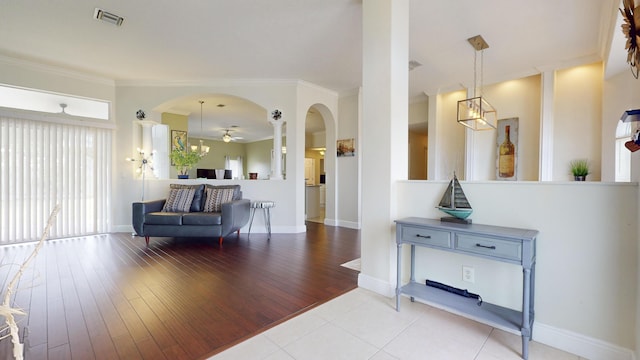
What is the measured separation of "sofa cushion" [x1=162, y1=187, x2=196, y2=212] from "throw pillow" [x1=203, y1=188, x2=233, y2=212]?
10.0 inches

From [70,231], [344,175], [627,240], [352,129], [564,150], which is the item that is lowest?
[70,231]

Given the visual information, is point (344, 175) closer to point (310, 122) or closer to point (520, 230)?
point (310, 122)

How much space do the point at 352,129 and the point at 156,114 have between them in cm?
383

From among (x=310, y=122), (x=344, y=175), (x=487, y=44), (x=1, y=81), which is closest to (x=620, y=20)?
(x=487, y=44)

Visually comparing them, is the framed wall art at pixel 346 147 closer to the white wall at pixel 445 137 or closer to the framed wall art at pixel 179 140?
the white wall at pixel 445 137

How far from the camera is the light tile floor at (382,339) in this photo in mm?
1614

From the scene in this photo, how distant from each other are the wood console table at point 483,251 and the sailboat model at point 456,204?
98mm

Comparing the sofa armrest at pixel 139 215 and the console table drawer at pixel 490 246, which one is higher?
the console table drawer at pixel 490 246

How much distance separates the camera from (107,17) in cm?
301

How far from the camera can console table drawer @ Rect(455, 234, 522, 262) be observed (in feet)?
5.38

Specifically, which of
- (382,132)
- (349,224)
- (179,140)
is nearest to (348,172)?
(349,224)

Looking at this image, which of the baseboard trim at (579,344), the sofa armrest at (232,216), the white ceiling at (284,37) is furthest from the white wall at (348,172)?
the baseboard trim at (579,344)

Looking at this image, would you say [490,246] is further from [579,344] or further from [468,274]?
[579,344]

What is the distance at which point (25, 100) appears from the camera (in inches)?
168
